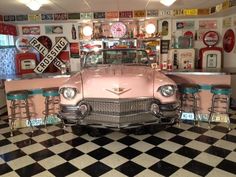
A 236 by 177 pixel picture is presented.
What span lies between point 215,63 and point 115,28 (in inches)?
122

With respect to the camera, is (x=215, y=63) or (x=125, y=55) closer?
(x=125, y=55)

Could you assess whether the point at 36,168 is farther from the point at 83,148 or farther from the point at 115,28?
the point at 115,28

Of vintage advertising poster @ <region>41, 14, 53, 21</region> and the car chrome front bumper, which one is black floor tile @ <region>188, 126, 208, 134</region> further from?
vintage advertising poster @ <region>41, 14, 53, 21</region>

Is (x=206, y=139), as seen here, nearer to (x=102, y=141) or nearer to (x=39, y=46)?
(x=102, y=141)

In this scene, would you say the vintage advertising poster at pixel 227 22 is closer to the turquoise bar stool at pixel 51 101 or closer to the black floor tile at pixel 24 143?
the turquoise bar stool at pixel 51 101

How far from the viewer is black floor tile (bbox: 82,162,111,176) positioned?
9.17ft

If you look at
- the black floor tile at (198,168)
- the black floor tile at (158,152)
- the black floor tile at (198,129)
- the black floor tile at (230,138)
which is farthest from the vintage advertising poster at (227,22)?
the black floor tile at (198,168)

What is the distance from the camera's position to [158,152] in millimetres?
3309

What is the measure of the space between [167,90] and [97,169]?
56.9 inches

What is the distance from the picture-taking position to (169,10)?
20.2 ft

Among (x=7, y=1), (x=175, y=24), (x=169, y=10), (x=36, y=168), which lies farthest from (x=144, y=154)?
(x=175, y=24)

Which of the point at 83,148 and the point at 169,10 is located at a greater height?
the point at 169,10

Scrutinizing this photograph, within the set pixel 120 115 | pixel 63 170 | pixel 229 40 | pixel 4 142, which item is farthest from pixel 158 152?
pixel 229 40

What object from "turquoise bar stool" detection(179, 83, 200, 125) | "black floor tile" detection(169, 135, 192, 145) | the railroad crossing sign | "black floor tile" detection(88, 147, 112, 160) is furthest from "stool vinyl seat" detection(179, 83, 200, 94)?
the railroad crossing sign
